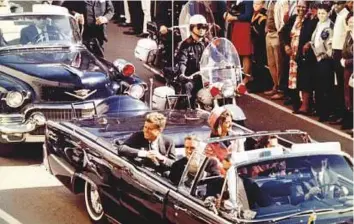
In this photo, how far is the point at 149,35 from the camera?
4965 mm

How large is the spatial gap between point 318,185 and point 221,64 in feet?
4.58

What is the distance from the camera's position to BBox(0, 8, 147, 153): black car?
15.5 ft

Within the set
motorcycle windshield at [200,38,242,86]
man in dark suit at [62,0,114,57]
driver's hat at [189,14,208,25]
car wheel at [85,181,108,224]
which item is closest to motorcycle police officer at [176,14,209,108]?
driver's hat at [189,14,208,25]

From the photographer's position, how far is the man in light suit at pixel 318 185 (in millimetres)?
3227

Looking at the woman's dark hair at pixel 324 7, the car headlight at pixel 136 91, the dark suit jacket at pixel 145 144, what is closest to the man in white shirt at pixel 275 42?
the woman's dark hair at pixel 324 7

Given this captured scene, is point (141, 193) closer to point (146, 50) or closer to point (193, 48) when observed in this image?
point (193, 48)

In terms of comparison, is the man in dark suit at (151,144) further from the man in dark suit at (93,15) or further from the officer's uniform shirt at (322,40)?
the man in dark suit at (93,15)

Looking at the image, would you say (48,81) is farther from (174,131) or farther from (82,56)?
(174,131)

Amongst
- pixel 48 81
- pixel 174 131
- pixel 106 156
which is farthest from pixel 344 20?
pixel 48 81

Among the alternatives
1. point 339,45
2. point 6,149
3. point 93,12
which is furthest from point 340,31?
point 6,149

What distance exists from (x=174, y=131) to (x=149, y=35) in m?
0.97

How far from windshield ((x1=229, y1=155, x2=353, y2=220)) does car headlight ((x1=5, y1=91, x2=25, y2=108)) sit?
1.79 meters

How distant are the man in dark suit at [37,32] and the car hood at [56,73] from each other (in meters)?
0.06

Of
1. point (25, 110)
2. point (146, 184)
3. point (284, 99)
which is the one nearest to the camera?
point (146, 184)
